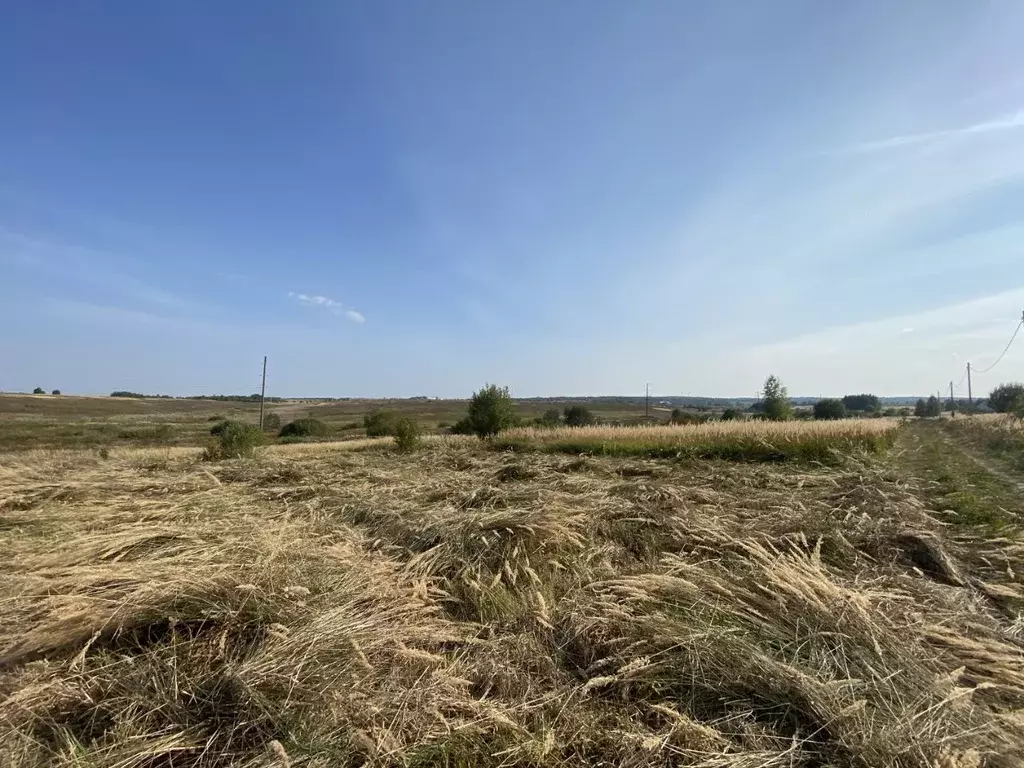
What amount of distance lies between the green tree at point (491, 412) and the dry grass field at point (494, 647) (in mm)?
26435

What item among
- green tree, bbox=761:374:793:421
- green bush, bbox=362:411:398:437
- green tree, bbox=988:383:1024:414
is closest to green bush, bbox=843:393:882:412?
green tree, bbox=988:383:1024:414

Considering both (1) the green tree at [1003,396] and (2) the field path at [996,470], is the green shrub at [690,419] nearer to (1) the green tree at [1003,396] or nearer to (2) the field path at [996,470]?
(2) the field path at [996,470]

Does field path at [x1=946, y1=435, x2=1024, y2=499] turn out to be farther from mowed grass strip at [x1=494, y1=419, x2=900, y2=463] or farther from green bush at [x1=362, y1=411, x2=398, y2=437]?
green bush at [x1=362, y1=411, x2=398, y2=437]

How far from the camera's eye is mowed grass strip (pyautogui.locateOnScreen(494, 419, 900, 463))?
56.7 ft

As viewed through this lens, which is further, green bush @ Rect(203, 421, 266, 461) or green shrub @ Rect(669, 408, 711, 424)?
green shrub @ Rect(669, 408, 711, 424)

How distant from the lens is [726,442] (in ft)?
63.6

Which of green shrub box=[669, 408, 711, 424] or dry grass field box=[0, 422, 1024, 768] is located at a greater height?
green shrub box=[669, 408, 711, 424]

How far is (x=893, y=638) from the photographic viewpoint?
292 cm

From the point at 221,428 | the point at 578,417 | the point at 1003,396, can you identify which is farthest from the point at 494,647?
the point at 1003,396

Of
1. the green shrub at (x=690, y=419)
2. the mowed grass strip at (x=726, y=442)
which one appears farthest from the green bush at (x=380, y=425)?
the green shrub at (x=690, y=419)

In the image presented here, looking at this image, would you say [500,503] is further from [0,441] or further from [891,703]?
[0,441]

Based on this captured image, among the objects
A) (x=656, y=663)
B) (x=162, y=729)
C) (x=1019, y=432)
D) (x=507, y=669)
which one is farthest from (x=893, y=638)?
(x=1019, y=432)

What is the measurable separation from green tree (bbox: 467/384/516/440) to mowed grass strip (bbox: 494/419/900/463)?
5.84 meters

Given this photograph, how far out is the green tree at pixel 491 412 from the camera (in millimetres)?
32062
